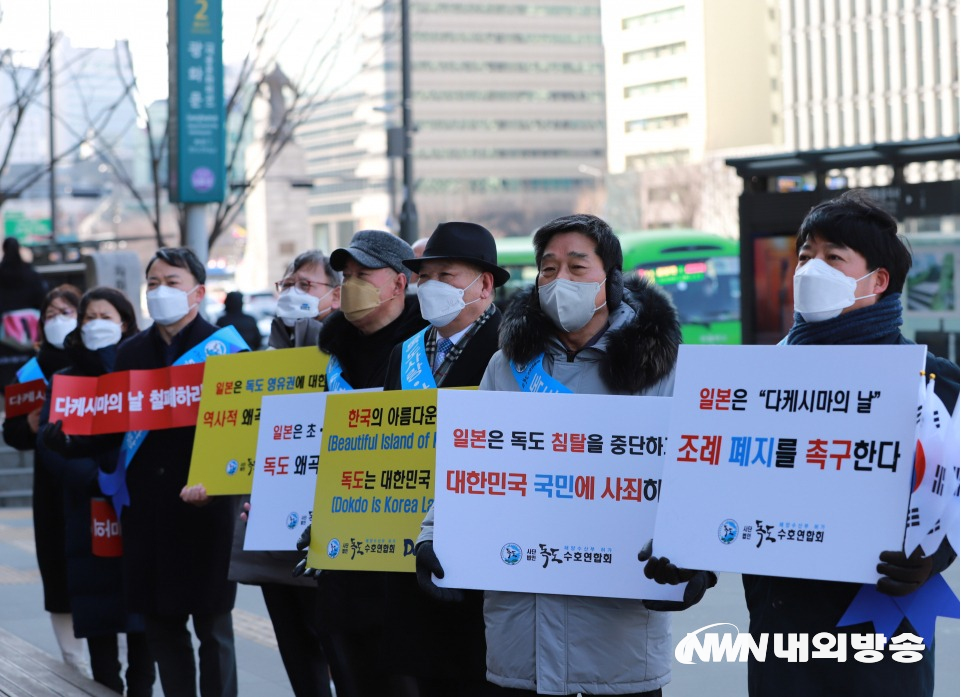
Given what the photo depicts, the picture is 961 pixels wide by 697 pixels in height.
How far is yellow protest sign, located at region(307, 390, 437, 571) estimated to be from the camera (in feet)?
14.1

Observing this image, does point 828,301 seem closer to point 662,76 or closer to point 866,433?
point 866,433

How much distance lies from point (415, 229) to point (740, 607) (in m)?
16.8

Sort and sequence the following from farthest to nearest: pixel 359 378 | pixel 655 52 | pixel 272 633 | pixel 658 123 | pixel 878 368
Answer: pixel 655 52 → pixel 658 123 → pixel 272 633 → pixel 359 378 → pixel 878 368

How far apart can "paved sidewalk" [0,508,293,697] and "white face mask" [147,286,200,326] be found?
193 cm

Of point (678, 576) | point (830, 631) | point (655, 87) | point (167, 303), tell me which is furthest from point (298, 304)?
point (655, 87)

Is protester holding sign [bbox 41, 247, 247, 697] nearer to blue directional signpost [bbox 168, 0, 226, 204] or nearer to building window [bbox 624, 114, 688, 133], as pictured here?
blue directional signpost [bbox 168, 0, 226, 204]

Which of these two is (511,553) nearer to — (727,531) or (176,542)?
(727,531)

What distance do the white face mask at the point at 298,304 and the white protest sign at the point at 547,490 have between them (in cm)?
245

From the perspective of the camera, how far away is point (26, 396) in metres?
7.54

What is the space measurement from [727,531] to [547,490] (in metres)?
0.61

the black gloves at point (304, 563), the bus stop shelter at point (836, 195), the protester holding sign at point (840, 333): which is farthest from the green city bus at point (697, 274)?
the protester holding sign at point (840, 333)

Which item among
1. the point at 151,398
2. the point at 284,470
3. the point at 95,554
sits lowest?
the point at 95,554

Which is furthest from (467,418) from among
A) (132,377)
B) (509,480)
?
(132,377)

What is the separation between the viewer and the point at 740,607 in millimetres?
7914
